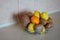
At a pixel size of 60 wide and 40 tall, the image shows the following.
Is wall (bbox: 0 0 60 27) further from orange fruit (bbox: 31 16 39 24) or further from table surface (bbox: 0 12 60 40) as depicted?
orange fruit (bbox: 31 16 39 24)

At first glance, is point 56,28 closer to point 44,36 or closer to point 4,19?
point 44,36

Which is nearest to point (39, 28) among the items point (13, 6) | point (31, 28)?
point (31, 28)

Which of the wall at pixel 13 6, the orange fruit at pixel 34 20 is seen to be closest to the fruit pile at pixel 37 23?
the orange fruit at pixel 34 20

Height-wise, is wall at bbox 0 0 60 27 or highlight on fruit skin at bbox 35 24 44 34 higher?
wall at bbox 0 0 60 27

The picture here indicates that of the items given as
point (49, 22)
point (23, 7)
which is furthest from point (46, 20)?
point (23, 7)

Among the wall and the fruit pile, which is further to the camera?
the wall

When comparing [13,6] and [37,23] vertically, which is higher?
[13,6]

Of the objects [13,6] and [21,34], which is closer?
[21,34]

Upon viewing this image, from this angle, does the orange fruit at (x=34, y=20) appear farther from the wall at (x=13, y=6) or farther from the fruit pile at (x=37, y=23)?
the wall at (x=13, y=6)

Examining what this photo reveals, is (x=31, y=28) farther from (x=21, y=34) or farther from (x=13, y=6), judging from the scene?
(x=13, y=6)

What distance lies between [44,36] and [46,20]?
120 mm

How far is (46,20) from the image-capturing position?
41.0 inches

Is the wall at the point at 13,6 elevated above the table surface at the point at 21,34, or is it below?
above

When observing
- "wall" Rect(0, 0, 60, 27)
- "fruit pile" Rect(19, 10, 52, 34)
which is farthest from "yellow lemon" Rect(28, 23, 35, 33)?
"wall" Rect(0, 0, 60, 27)
